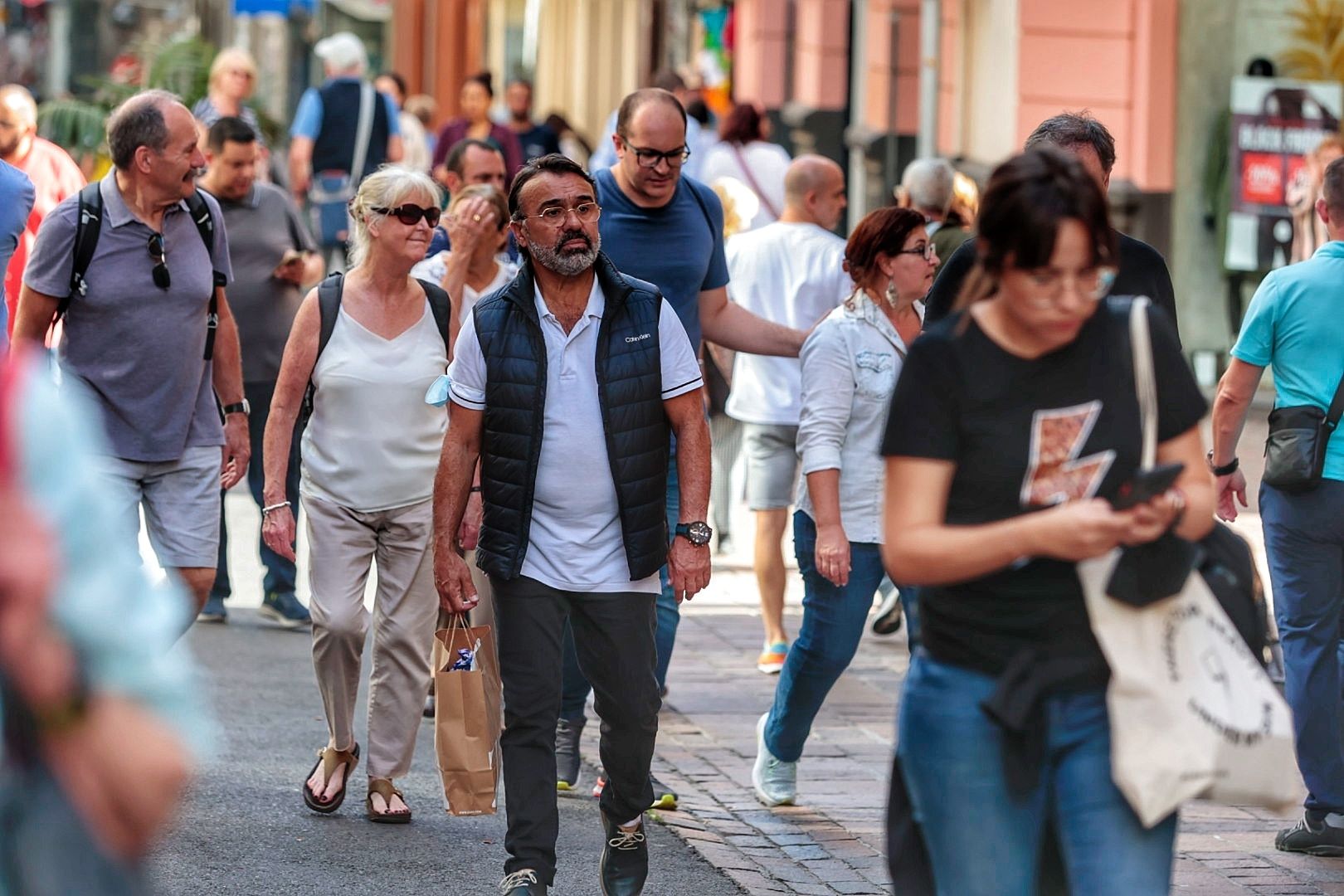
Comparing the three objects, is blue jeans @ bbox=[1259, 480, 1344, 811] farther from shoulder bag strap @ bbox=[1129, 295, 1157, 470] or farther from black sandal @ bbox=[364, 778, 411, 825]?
shoulder bag strap @ bbox=[1129, 295, 1157, 470]

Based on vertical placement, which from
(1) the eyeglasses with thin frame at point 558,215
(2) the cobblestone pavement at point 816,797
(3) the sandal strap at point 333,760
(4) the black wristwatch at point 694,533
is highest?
(1) the eyeglasses with thin frame at point 558,215

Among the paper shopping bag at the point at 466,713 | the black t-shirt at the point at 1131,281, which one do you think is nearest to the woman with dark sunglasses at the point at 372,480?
the paper shopping bag at the point at 466,713

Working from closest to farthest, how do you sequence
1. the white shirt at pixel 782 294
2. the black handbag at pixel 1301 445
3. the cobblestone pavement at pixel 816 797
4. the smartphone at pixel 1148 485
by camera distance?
1. the smartphone at pixel 1148 485
2. the cobblestone pavement at pixel 816 797
3. the black handbag at pixel 1301 445
4. the white shirt at pixel 782 294

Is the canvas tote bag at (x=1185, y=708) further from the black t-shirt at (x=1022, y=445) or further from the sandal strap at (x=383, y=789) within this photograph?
the sandal strap at (x=383, y=789)

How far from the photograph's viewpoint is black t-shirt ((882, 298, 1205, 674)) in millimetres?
3691

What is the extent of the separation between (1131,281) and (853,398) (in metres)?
1.59

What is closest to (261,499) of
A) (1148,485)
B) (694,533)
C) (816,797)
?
(816,797)

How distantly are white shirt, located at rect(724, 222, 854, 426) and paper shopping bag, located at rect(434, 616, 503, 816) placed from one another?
3840 millimetres

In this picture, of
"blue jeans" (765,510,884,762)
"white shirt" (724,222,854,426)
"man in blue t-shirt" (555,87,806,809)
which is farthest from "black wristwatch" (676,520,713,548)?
"white shirt" (724,222,854,426)

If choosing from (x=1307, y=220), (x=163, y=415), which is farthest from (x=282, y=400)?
(x=1307, y=220)

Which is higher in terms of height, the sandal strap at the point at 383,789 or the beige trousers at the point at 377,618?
the beige trousers at the point at 377,618

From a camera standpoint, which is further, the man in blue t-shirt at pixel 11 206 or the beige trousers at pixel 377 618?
the man in blue t-shirt at pixel 11 206

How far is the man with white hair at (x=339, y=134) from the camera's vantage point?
1523 centimetres

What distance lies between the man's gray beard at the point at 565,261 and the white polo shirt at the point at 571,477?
0.37ft
